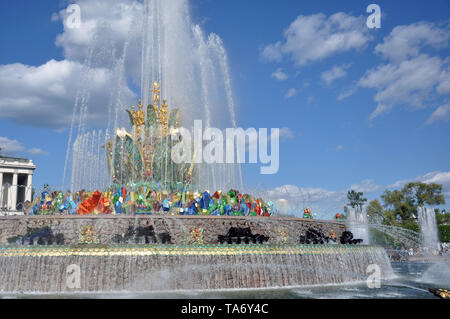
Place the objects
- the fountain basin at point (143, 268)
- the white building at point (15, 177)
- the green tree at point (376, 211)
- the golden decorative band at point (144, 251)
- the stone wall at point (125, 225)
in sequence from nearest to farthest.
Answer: the fountain basin at point (143, 268), the golden decorative band at point (144, 251), the stone wall at point (125, 225), the green tree at point (376, 211), the white building at point (15, 177)

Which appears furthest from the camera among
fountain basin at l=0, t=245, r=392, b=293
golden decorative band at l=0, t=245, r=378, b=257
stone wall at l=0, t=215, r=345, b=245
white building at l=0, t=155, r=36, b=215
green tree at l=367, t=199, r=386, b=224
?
white building at l=0, t=155, r=36, b=215

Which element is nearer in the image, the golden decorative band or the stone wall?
the golden decorative band

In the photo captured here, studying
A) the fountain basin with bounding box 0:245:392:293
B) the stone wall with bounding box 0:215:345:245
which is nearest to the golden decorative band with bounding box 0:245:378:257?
the fountain basin with bounding box 0:245:392:293

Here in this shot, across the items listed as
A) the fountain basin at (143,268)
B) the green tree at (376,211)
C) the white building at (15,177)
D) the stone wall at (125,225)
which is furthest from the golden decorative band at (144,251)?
the white building at (15,177)

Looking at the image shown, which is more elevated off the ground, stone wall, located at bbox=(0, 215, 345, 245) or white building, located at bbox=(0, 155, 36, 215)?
white building, located at bbox=(0, 155, 36, 215)

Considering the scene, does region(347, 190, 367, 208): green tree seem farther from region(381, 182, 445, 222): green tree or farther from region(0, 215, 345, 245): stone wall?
region(0, 215, 345, 245): stone wall

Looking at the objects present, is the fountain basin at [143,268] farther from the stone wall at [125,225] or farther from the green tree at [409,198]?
the green tree at [409,198]

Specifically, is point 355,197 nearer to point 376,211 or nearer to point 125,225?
point 376,211


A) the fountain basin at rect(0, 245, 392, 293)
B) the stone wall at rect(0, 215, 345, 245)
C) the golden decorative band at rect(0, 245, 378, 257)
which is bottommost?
the fountain basin at rect(0, 245, 392, 293)

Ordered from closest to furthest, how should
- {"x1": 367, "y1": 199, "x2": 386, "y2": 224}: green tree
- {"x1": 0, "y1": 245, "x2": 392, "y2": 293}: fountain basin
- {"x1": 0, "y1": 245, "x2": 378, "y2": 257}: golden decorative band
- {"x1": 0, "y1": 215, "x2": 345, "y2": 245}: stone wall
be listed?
{"x1": 0, "y1": 245, "x2": 392, "y2": 293}: fountain basin → {"x1": 0, "y1": 245, "x2": 378, "y2": 257}: golden decorative band → {"x1": 0, "y1": 215, "x2": 345, "y2": 245}: stone wall → {"x1": 367, "y1": 199, "x2": 386, "y2": 224}: green tree

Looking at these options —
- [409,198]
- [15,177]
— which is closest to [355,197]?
[409,198]

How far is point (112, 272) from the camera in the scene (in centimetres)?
1402

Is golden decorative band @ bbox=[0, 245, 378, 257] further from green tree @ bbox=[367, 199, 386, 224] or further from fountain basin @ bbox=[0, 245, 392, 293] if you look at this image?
green tree @ bbox=[367, 199, 386, 224]
